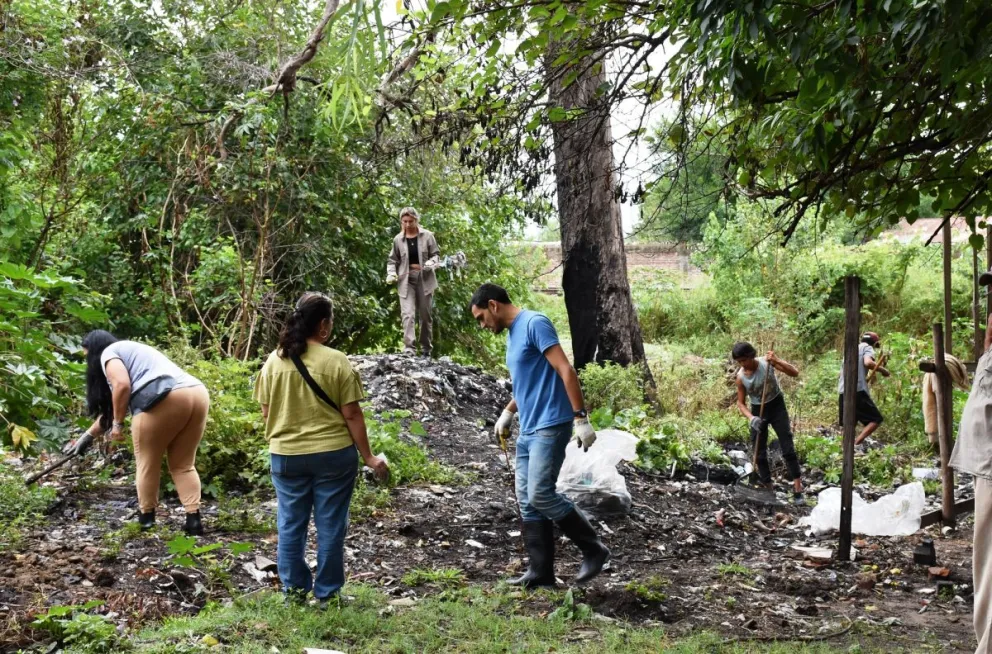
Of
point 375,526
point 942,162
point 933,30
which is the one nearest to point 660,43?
point 942,162

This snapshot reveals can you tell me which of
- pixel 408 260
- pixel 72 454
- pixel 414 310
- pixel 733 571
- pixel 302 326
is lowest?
pixel 733 571

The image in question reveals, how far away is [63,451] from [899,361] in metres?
11.0

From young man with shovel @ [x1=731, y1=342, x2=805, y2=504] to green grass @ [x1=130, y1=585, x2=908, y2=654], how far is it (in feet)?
13.7

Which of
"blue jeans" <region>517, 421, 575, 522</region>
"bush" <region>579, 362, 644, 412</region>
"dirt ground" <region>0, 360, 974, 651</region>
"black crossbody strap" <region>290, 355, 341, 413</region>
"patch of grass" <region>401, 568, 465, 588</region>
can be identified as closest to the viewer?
"black crossbody strap" <region>290, 355, 341, 413</region>

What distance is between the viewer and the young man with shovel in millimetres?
8977

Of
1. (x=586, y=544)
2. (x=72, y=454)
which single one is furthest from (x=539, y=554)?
(x=72, y=454)

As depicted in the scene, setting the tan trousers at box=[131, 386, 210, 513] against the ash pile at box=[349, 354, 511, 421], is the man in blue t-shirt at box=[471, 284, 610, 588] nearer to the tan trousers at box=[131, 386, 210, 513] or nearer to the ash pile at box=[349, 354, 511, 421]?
the tan trousers at box=[131, 386, 210, 513]

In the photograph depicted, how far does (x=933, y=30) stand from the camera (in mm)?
3305

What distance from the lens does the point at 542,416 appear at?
5207 millimetres

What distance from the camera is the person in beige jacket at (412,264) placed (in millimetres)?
11754

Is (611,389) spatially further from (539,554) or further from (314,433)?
(314,433)

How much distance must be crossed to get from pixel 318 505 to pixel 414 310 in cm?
746

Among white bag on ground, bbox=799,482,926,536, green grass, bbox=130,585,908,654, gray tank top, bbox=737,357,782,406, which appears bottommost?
white bag on ground, bbox=799,482,926,536

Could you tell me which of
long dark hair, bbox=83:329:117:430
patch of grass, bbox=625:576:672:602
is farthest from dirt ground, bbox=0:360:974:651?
long dark hair, bbox=83:329:117:430
